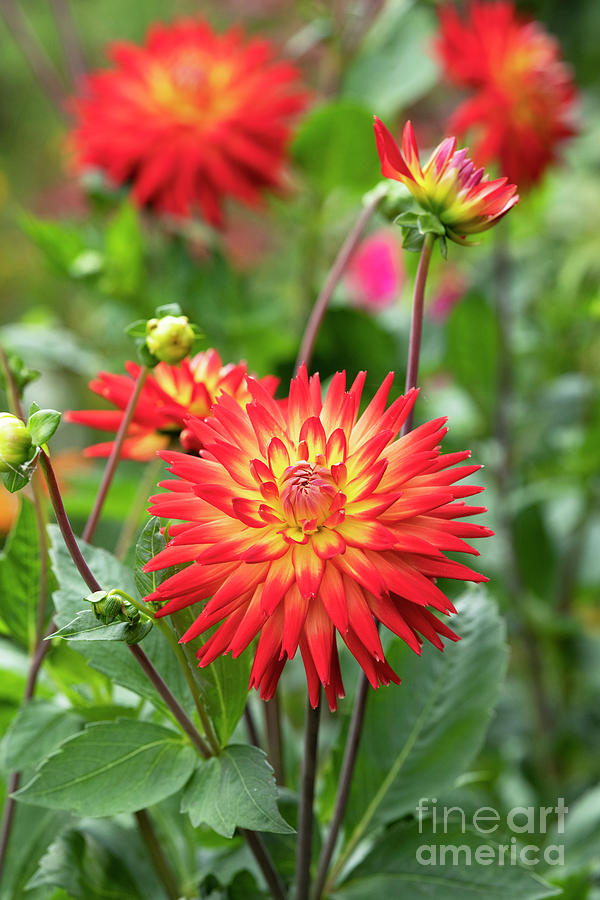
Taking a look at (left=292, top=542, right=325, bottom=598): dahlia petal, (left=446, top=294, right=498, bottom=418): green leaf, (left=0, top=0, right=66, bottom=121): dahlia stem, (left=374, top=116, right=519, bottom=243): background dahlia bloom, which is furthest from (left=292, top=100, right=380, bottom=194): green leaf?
(left=292, top=542, right=325, bottom=598): dahlia petal

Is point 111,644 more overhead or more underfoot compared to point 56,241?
more underfoot

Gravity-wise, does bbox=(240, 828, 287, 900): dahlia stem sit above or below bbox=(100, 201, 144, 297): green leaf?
below

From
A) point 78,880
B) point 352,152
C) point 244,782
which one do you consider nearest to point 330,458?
point 244,782

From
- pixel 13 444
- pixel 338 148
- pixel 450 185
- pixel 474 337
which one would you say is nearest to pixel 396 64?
pixel 338 148

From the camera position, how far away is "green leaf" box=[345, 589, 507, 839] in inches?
16.1

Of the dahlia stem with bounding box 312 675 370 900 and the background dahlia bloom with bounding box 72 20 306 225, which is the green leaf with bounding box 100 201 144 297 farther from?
the dahlia stem with bounding box 312 675 370 900

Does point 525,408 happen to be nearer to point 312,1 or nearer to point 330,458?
point 312,1

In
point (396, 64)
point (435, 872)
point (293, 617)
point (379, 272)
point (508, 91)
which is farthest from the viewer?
point (379, 272)

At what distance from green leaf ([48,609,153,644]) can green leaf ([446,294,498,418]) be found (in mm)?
539

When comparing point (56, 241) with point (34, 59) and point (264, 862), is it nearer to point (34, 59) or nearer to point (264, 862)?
point (34, 59)

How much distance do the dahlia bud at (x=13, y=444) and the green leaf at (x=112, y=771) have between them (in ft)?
0.36

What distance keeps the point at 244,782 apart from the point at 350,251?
246mm

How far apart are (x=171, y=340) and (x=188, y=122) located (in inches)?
17.9

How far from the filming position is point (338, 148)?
0.73m
